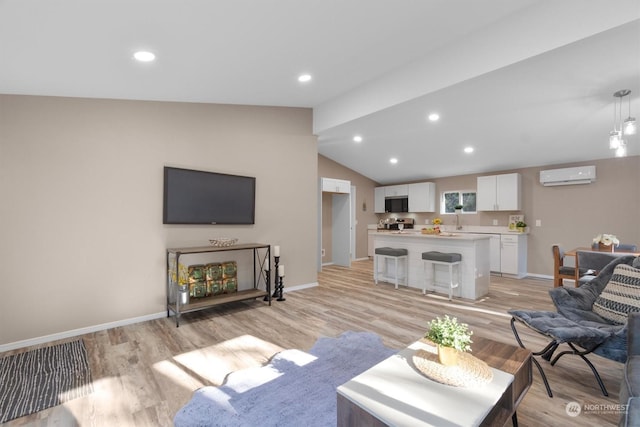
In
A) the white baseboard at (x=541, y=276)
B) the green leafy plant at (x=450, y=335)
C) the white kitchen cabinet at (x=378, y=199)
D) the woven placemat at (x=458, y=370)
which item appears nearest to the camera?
the woven placemat at (x=458, y=370)

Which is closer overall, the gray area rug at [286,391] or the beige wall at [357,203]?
the gray area rug at [286,391]

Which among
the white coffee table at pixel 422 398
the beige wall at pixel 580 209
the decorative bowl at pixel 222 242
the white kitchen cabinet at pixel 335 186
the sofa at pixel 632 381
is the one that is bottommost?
the white coffee table at pixel 422 398

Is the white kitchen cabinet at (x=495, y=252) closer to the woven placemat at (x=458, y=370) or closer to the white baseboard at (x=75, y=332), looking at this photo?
the woven placemat at (x=458, y=370)

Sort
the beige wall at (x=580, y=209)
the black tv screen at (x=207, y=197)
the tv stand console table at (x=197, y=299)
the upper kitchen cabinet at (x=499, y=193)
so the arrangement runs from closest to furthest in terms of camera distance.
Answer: the tv stand console table at (x=197, y=299) → the black tv screen at (x=207, y=197) → the beige wall at (x=580, y=209) → the upper kitchen cabinet at (x=499, y=193)

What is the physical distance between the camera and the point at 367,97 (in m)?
3.81

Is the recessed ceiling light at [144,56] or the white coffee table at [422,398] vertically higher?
the recessed ceiling light at [144,56]

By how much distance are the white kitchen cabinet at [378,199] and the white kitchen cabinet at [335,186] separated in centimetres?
172

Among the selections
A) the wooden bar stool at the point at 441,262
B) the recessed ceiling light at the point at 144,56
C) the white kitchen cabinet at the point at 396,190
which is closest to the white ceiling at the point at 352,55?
the recessed ceiling light at the point at 144,56

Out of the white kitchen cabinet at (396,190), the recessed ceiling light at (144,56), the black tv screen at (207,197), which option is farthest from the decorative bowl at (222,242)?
the white kitchen cabinet at (396,190)

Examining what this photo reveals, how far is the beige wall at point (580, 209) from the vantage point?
493 cm

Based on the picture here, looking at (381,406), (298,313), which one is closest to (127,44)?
(381,406)

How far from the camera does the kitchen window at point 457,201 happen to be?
6963 millimetres

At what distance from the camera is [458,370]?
4.91 ft

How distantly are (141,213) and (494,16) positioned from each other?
4.07 meters
